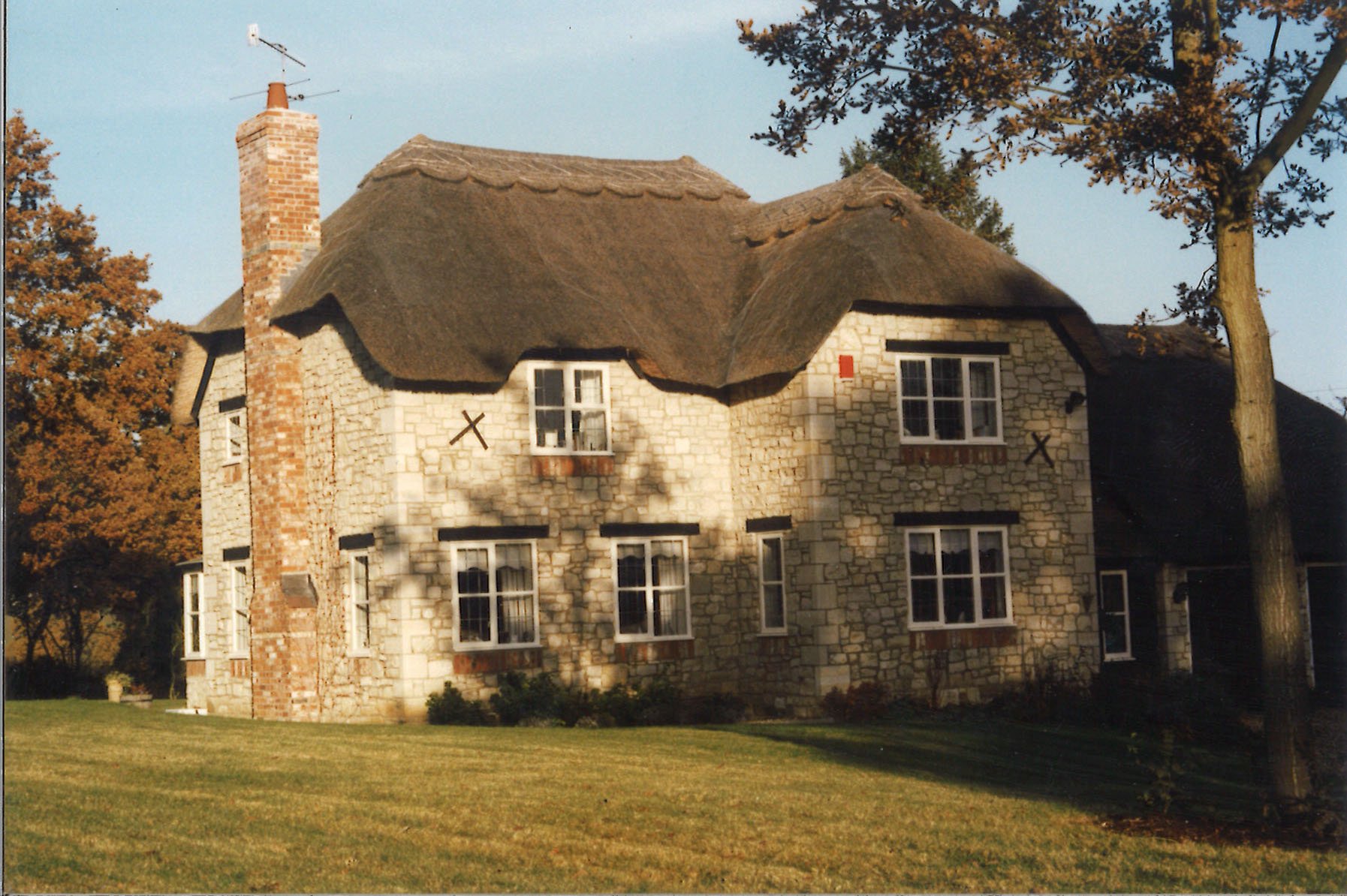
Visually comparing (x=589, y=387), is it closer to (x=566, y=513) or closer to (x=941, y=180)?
(x=566, y=513)

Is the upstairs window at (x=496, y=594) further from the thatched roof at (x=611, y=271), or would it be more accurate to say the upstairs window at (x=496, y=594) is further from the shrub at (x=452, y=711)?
Result: the thatched roof at (x=611, y=271)

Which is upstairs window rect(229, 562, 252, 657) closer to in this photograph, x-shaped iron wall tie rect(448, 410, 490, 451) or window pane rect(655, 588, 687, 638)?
x-shaped iron wall tie rect(448, 410, 490, 451)

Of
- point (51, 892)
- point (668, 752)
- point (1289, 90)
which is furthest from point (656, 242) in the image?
point (51, 892)

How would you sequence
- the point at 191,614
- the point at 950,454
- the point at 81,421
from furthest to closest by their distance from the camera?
the point at 81,421 → the point at 191,614 → the point at 950,454

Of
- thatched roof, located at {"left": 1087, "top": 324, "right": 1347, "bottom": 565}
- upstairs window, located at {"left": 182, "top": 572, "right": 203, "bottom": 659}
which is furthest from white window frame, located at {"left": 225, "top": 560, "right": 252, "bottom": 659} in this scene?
thatched roof, located at {"left": 1087, "top": 324, "right": 1347, "bottom": 565}

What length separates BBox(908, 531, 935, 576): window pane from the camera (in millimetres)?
25406

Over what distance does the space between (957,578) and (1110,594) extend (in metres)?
4.38

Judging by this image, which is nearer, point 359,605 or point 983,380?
point 359,605

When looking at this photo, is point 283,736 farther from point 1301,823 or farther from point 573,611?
point 1301,823

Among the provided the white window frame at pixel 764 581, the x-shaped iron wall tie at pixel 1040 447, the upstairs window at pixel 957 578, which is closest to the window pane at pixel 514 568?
the white window frame at pixel 764 581

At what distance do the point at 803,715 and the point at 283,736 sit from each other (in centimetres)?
857

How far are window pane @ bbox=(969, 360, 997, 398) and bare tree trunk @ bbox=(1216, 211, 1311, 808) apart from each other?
1228 cm

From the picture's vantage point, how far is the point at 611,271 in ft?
89.1

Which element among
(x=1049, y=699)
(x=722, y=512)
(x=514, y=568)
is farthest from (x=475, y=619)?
(x=1049, y=699)
